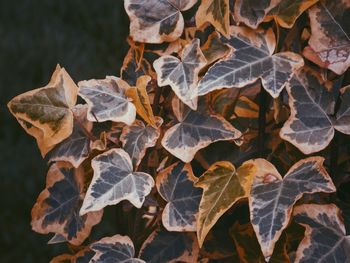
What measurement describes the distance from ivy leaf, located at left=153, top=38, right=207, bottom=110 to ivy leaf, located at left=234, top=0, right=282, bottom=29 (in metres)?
0.08

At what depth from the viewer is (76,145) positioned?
1116mm

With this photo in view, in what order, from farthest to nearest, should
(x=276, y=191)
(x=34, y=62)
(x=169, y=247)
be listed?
(x=34, y=62), (x=169, y=247), (x=276, y=191)

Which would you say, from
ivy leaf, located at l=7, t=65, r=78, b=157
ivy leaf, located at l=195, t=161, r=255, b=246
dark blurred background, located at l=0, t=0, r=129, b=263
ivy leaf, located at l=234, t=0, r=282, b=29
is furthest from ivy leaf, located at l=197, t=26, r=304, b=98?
dark blurred background, located at l=0, t=0, r=129, b=263

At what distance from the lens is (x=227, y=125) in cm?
103

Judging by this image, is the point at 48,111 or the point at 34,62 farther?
the point at 34,62

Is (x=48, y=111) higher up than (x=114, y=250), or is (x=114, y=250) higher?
(x=48, y=111)

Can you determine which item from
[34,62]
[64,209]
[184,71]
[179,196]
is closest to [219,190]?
[179,196]

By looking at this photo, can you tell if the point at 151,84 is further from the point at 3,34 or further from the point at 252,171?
the point at 3,34

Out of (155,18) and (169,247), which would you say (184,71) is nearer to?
(155,18)

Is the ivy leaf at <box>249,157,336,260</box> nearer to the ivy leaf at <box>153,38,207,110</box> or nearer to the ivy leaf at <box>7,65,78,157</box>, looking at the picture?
the ivy leaf at <box>153,38,207,110</box>

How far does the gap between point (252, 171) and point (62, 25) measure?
2699 millimetres

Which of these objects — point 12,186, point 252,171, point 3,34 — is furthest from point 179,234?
point 3,34

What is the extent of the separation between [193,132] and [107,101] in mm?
134

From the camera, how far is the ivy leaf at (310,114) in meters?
0.99
